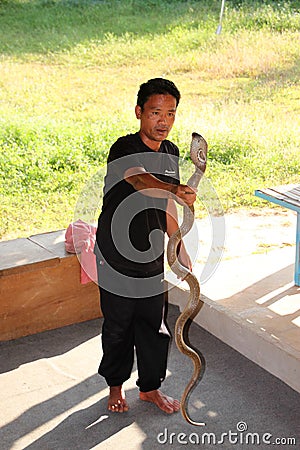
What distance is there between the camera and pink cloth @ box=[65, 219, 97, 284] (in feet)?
11.6

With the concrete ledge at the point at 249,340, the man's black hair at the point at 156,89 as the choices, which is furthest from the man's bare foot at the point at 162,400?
the man's black hair at the point at 156,89

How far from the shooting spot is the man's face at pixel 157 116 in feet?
8.48

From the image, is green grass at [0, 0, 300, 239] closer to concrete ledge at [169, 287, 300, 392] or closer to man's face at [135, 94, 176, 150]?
concrete ledge at [169, 287, 300, 392]

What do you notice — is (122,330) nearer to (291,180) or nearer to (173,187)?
(173,187)

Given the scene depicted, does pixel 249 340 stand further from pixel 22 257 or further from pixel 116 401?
pixel 22 257

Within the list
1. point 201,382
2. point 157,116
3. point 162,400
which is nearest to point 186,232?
point 157,116

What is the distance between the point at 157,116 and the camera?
2.59 m

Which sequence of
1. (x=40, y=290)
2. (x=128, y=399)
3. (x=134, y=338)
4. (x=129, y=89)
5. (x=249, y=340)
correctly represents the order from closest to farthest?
(x=134, y=338) < (x=128, y=399) < (x=249, y=340) < (x=40, y=290) < (x=129, y=89)

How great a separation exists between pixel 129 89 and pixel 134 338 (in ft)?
17.2

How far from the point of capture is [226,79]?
316 inches

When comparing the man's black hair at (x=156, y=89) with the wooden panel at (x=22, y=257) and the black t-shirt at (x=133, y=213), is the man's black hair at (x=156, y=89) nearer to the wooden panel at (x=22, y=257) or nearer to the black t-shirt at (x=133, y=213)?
the black t-shirt at (x=133, y=213)

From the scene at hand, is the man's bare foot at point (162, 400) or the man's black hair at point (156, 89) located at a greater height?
the man's black hair at point (156, 89)

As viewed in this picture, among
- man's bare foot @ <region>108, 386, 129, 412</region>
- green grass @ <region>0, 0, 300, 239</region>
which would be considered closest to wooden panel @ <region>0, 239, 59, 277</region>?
man's bare foot @ <region>108, 386, 129, 412</region>

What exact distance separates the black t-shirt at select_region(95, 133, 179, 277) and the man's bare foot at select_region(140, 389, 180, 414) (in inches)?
19.9
